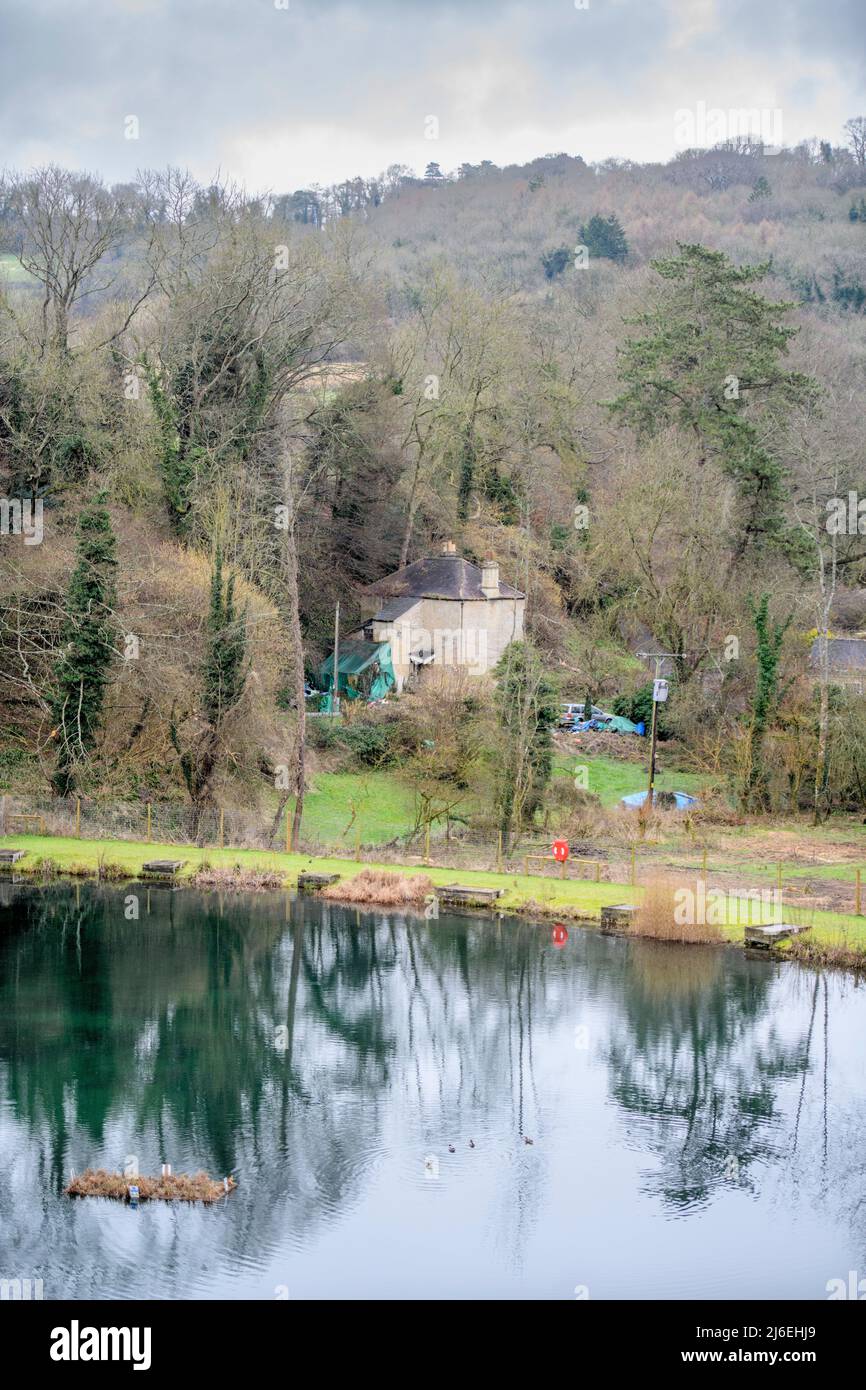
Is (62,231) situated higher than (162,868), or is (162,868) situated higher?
(62,231)

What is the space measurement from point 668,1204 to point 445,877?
14096mm

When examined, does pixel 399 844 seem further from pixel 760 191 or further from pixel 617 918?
pixel 760 191

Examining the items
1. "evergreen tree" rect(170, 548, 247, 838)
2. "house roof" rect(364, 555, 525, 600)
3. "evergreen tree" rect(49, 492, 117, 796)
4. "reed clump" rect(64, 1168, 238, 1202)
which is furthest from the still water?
"house roof" rect(364, 555, 525, 600)

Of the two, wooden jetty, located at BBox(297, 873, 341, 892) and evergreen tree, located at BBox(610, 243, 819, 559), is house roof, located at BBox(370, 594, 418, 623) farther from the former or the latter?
wooden jetty, located at BBox(297, 873, 341, 892)

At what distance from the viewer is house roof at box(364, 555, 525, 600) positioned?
46.5 meters

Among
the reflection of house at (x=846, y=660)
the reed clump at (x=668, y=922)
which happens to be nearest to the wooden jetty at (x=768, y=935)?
the reed clump at (x=668, y=922)

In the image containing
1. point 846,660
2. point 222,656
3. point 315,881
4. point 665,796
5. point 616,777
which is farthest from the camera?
point 846,660

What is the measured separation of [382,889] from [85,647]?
9798 millimetres

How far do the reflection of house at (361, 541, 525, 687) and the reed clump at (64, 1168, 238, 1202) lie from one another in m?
29.3

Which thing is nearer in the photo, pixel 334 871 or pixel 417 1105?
pixel 417 1105

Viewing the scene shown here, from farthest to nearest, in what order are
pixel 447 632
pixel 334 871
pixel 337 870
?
pixel 447 632 → pixel 337 870 → pixel 334 871

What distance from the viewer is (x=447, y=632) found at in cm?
4619

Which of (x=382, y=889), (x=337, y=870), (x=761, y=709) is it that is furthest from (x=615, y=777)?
(x=382, y=889)

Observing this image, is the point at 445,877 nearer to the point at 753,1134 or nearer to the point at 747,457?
the point at 753,1134
